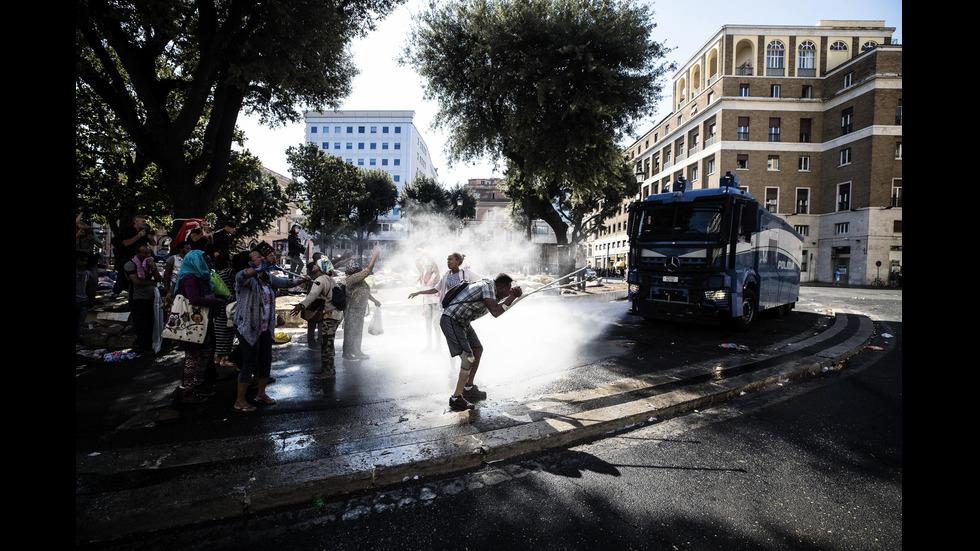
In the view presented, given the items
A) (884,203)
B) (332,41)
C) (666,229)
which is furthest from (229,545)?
(884,203)

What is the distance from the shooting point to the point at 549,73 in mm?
13219

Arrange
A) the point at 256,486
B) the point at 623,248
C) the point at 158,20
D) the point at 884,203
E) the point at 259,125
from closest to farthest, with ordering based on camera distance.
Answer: the point at 256,486 < the point at 158,20 < the point at 259,125 < the point at 884,203 < the point at 623,248

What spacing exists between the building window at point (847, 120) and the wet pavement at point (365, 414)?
33.5m

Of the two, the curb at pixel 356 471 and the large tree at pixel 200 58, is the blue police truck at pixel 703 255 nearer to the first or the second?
the curb at pixel 356 471

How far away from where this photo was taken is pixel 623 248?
57.9 m

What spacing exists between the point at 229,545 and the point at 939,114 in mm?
3599

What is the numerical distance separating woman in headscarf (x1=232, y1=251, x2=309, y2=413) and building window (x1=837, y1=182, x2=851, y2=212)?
135ft

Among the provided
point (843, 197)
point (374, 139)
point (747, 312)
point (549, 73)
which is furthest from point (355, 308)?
point (374, 139)

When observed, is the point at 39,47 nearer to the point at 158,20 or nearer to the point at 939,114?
the point at 939,114

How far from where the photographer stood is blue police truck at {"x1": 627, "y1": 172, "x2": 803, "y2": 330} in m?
8.78

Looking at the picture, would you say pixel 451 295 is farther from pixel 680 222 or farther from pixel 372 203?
pixel 372 203

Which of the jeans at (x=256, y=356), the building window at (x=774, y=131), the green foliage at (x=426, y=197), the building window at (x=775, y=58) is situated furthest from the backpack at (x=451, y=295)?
the building window at (x=775, y=58)

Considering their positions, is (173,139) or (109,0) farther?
(173,139)

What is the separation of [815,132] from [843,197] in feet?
19.7
